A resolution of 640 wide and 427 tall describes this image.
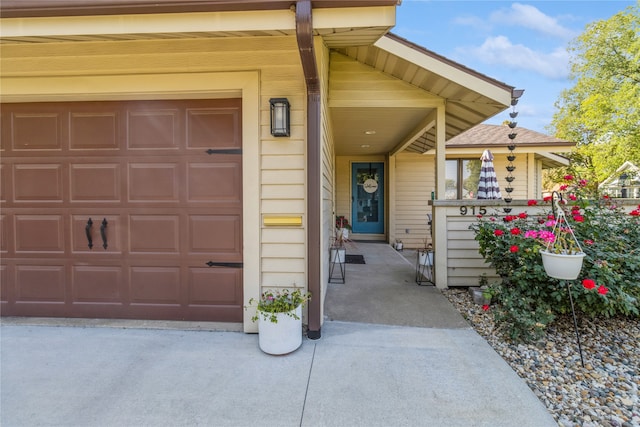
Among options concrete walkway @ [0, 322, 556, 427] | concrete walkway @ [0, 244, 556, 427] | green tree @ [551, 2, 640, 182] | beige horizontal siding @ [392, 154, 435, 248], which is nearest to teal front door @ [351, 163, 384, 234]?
beige horizontal siding @ [392, 154, 435, 248]

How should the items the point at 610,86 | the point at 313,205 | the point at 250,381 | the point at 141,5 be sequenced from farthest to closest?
the point at 610,86 < the point at 313,205 < the point at 250,381 < the point at 141,5

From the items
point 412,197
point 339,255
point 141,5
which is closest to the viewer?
point 141,5

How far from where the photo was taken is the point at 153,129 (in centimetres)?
270

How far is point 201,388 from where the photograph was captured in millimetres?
1826

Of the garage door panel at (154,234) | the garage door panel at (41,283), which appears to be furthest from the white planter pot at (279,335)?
the garage door panel at (41,283)

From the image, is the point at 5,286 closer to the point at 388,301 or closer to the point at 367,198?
the point at 388,301

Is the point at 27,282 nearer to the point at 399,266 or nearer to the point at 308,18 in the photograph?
the point at 308,18

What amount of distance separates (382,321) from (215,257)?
1693mm

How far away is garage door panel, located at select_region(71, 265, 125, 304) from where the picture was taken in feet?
9.02

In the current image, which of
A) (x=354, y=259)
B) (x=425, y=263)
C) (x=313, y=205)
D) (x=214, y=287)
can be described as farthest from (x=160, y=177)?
(x=354, y=259)

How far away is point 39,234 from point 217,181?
1814 mm

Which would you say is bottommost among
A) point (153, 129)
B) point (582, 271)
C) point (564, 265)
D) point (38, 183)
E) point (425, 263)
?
point (425, 263)

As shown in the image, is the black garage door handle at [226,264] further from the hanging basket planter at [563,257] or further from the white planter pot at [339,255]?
the hanging basket planter at [563,257]

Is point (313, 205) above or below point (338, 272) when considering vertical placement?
above
